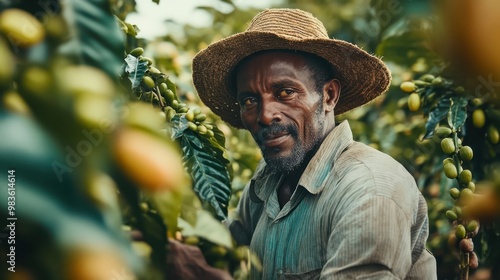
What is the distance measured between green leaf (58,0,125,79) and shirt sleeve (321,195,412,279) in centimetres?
115

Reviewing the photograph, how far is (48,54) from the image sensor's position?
459 millimetres

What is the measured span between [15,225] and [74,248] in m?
0.07

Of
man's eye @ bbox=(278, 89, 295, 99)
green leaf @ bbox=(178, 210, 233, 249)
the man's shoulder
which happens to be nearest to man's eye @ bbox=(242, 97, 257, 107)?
man's eye @ bbox=(278, 89, 295, 99)

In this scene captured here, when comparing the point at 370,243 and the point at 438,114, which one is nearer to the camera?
the point at 370,243

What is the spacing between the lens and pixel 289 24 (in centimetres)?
214

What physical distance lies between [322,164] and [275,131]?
199mm

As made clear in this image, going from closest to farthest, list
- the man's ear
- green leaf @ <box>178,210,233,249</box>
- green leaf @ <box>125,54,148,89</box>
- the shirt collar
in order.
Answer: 1. green leaf @ <box>178,210,233,249</box>
2. green leaf @ <box>125,54,148,89</box>
3. the shirt collar
4. the man's ear

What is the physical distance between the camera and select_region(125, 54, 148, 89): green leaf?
1442 mm

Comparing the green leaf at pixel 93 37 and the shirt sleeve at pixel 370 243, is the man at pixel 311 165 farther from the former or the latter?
the green leaf at pixel 93 37

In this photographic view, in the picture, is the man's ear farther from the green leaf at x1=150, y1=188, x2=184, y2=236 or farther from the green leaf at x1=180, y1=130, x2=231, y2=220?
the green leaf at x1=150, y1=188, x2=184, y2=236

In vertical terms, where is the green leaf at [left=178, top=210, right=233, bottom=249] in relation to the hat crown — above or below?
below

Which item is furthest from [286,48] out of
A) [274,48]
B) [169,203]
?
[169,203]

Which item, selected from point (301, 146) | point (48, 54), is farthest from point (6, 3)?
point (301, 146)

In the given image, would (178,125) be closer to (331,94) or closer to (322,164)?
(322,164)
